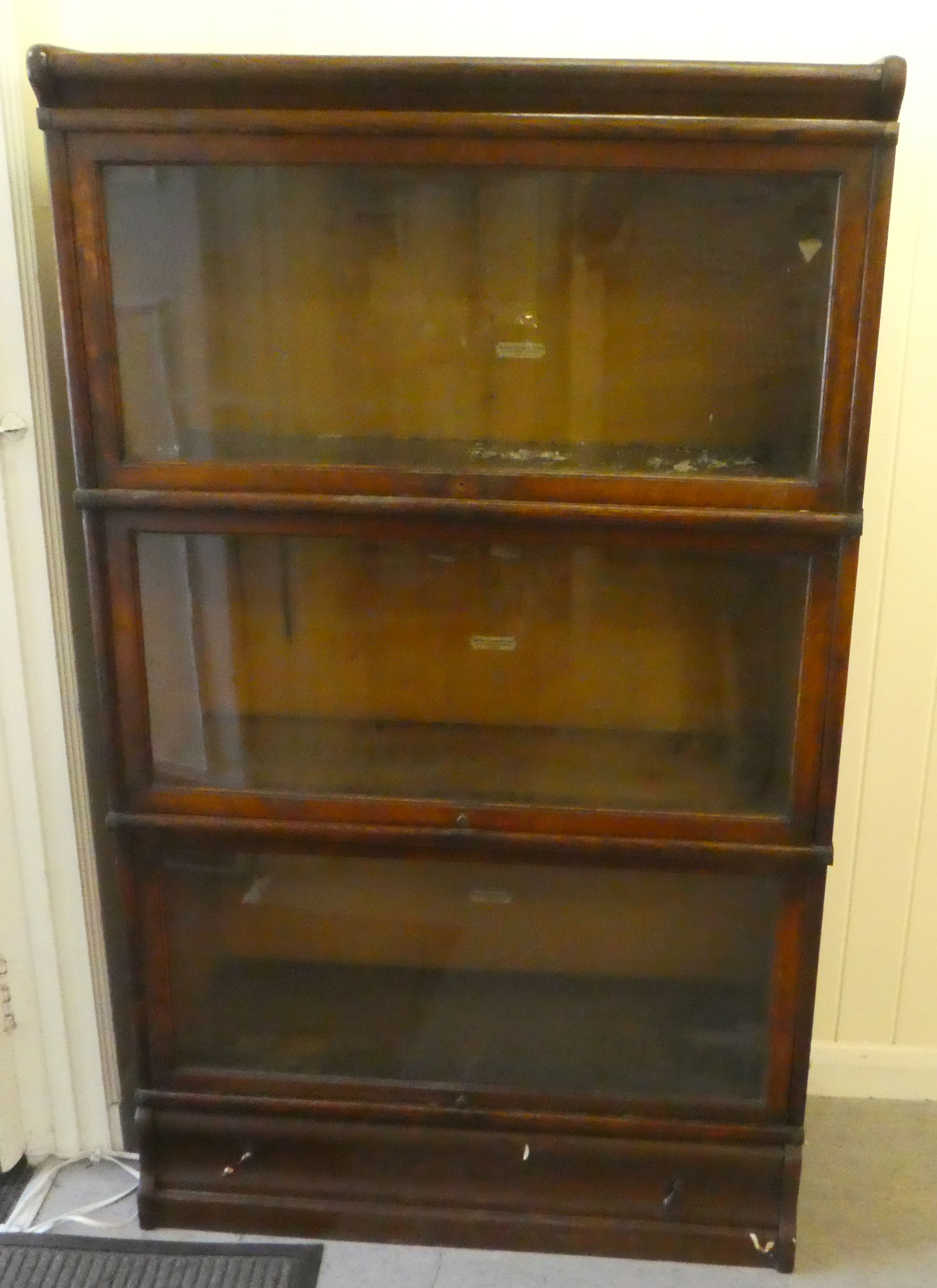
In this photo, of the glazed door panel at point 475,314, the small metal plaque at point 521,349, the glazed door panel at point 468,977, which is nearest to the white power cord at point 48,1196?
the glazed door panel at point 468,977

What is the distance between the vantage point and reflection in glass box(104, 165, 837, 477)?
1.18 meters

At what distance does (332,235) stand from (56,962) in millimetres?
1095

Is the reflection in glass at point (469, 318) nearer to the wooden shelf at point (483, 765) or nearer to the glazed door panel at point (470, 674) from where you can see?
the glazed door panel at point (470, 674)

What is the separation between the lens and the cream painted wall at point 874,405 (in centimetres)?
137

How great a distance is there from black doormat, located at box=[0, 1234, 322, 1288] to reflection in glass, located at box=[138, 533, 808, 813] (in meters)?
0.68

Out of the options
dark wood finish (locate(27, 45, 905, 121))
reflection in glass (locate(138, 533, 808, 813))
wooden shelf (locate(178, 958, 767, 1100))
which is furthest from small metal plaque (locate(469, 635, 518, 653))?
dark wood finish (locate(27, 45, 905, 121))

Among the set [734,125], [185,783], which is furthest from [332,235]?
[185,783]

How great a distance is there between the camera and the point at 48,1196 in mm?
1547

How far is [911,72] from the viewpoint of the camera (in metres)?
1.38

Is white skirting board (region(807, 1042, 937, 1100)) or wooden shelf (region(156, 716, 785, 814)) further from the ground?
wooden shelf (region(156, 716, 785, 814))

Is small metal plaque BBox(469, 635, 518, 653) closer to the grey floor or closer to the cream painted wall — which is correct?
the cream painted wall

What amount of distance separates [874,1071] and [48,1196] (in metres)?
1.34

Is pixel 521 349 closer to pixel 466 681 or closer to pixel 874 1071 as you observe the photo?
pixel 466 681

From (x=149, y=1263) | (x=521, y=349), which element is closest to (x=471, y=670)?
(x=521, y=349)
